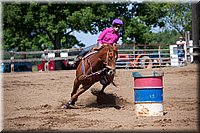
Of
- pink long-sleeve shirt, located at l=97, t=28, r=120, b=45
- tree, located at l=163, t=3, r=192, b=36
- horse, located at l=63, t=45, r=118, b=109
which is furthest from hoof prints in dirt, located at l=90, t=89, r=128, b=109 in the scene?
tree, located at l=163, t=3, r=192, b=36

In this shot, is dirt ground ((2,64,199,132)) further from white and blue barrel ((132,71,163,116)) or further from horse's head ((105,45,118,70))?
horse's head ((105,45,118,70))

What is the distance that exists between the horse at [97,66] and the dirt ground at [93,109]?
68 cm

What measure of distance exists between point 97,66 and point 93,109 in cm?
102

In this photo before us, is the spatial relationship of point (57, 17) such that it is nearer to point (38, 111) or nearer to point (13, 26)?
point (13, 26)

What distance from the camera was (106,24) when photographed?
31328mm

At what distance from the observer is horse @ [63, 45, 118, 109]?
9203 millimetres

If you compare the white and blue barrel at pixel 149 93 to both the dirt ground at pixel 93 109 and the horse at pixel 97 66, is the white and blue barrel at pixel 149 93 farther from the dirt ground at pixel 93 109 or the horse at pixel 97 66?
the horse at pixel 97 66

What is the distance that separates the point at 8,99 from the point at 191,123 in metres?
6.43

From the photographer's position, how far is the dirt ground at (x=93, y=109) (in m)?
7.31

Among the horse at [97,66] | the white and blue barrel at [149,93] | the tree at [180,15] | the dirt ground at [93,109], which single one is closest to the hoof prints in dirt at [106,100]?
the dirt ground at [93,109]

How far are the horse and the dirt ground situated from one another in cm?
68

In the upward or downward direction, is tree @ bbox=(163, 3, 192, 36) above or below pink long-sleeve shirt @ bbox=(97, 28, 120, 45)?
above

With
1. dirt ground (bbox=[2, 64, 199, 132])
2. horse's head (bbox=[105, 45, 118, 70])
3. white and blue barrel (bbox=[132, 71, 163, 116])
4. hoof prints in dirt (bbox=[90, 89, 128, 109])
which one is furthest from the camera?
hoof prints in dirt (bbox=[90, 89, 128, 109])

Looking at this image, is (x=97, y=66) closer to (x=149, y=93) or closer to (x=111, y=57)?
(x=111, y=57)
